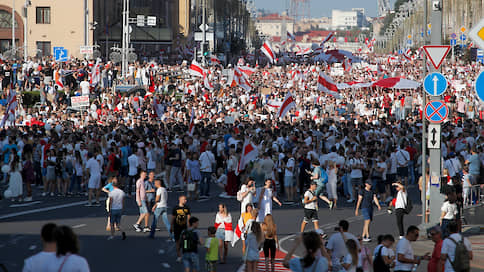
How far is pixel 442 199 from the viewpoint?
17.4 m

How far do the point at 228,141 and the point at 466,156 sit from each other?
24.1ft

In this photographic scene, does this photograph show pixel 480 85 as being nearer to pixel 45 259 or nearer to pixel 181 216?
pixel 45 259

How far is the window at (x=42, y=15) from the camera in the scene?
72.8 meters

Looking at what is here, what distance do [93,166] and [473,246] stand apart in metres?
9.43

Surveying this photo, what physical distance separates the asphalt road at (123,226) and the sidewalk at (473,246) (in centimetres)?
91

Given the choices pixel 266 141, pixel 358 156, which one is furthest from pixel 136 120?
pixel 358 156

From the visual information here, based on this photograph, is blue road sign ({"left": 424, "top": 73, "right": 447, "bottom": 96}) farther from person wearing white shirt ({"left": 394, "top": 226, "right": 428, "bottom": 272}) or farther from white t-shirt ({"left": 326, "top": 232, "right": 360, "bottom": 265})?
person wearing white shirt ({"left": 394, "top": 226, "right": 428, "bottom": 272})

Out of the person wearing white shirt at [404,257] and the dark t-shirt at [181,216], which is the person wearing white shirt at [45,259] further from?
the dark t-shirt at [181,216]

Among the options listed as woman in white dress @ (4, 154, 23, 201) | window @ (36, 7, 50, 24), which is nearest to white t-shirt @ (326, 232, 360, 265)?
woman in white dress @ (4, 154, 23, 201)

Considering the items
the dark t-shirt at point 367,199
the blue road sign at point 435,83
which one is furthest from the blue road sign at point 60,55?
the blue road sign at point 435,83


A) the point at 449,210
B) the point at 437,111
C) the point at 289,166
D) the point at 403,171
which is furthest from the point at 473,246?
the point at 403,171

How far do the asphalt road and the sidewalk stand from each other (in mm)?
906

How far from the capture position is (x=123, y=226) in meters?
18.8

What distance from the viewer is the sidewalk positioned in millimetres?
14729
